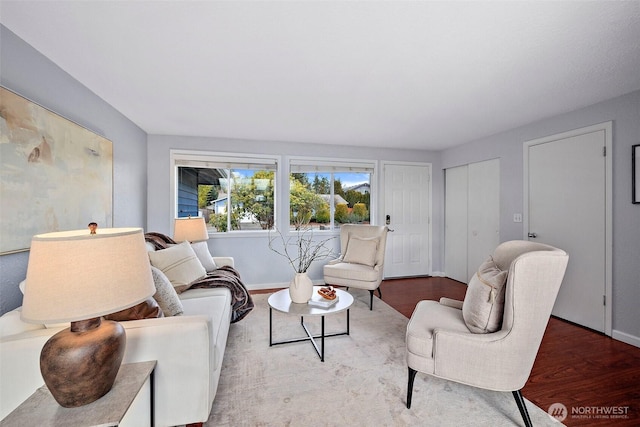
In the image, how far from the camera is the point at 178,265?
8.06ft

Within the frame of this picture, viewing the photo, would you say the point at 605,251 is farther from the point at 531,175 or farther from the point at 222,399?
the point at 222,399

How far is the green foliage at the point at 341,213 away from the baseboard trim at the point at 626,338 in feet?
10.6

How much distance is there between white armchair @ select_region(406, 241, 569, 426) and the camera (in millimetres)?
1450

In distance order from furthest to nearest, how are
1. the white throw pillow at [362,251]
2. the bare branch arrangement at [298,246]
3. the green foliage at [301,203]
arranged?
1. the green foliage at [301,203]
2. the bare branch arrangement at [298,246]
3. the white throw pillow at [362,251]

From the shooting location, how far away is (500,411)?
1651 millimetres

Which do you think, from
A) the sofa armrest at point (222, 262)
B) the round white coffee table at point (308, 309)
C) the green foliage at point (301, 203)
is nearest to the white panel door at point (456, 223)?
the green foliage at point (301, 203)

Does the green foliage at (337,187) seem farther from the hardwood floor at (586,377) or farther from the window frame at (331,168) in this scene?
the hardwood floor at (586,377)

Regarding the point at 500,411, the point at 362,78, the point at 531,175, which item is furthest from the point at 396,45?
the point at 531,175

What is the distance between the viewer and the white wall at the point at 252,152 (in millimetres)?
3750

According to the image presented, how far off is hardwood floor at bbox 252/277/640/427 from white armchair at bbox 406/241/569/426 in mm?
508

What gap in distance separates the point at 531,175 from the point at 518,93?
1.32m

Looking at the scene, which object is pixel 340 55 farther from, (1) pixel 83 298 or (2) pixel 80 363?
(2) pixel 80 363

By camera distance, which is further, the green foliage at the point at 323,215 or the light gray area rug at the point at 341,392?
the green foliage at the point at 323,215

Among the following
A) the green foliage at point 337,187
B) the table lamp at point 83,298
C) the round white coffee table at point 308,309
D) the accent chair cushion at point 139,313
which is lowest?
the round white coffee table at point 308,309
